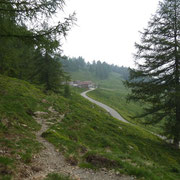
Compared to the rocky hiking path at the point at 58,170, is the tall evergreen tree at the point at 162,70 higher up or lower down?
higher up

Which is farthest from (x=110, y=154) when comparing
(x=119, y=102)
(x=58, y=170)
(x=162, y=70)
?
(x=119, y=102)

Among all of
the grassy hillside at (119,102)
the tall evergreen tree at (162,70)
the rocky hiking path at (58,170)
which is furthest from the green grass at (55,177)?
the tall evergreen tree at (162,70)

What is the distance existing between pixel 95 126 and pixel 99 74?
141m

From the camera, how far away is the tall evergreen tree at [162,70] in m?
10.5

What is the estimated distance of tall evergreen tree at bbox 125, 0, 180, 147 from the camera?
10.5 metres

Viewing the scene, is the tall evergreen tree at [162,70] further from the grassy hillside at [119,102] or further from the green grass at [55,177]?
the green grass at [55,177]

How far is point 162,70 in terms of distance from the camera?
11.7m

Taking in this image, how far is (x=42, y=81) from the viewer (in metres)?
23.4

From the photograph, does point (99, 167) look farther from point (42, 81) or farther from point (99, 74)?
point (99, 74)

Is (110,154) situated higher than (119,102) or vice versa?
(110,154)

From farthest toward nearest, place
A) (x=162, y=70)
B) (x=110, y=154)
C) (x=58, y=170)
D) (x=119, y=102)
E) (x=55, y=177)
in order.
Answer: (x=119, y=102)
(x=162, y=70)
(x=110, y=154)
(x=58, y=170)
(x=55, y=177)

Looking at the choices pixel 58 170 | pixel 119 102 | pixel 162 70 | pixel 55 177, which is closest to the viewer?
Result: pixel 55 177

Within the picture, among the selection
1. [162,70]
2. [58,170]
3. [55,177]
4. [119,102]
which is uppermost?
[162,70]

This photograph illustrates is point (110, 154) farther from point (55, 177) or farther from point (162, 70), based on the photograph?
point (162, 70)
